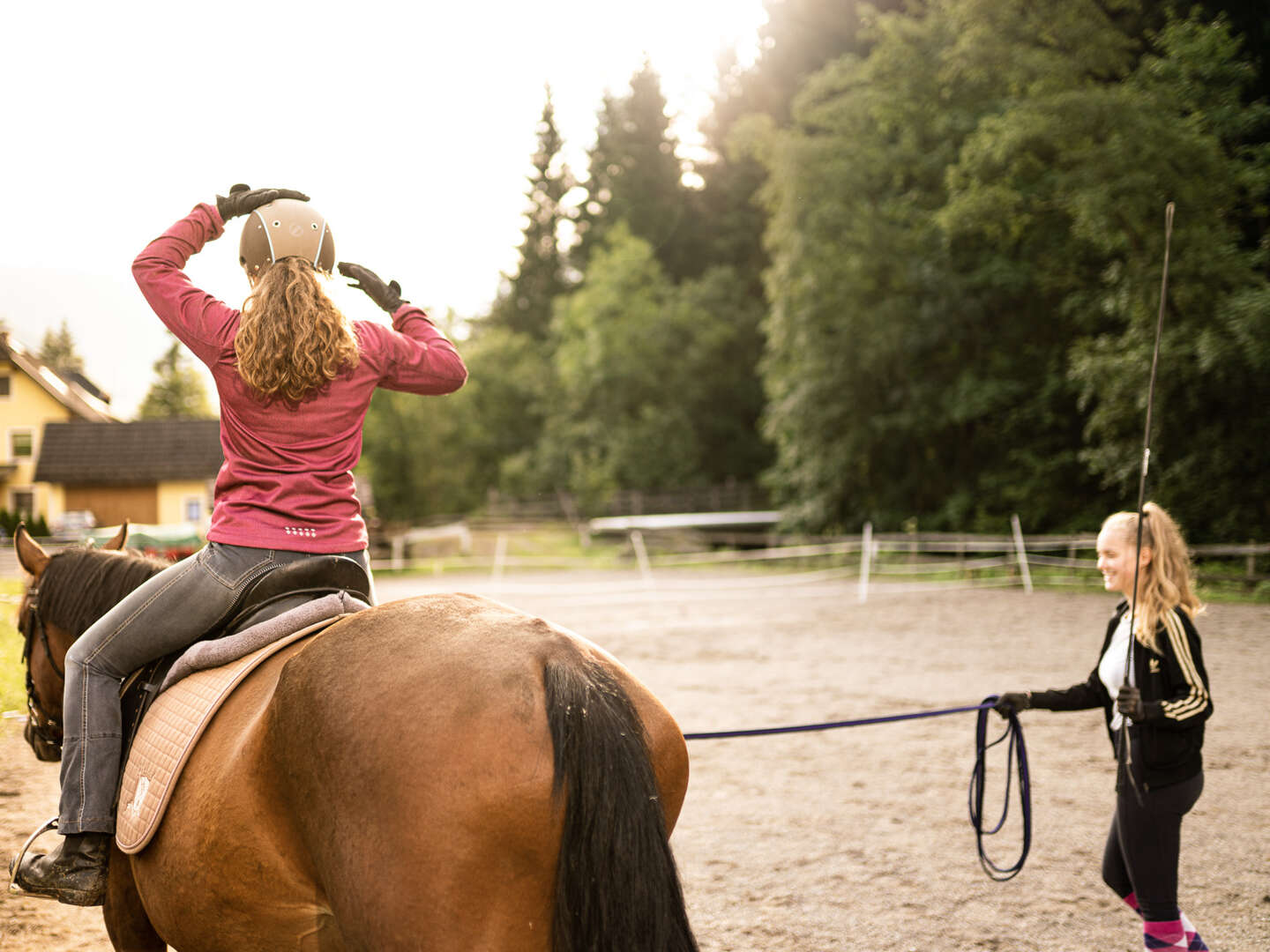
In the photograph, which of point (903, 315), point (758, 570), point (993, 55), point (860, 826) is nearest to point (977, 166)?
point (993, 55)

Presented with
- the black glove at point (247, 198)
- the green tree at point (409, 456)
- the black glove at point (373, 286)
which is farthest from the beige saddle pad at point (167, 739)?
the green tree at point (409, 456)

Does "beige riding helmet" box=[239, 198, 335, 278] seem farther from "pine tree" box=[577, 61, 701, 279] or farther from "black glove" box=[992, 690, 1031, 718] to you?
"pine tree" box=[577, 61, 701, 279]

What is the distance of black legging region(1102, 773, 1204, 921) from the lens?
2977mm

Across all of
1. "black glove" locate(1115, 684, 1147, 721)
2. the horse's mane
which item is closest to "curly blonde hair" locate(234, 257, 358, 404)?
the horse's mane

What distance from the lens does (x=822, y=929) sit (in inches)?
157

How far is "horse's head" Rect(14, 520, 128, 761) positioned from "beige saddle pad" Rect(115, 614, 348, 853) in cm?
98

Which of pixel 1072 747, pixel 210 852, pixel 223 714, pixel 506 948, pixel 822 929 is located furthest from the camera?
pixel 1072 747

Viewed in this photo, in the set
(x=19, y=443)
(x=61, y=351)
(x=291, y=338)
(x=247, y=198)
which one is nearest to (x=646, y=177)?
(x=19, y=443)

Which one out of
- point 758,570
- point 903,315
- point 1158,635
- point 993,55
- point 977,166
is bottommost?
point 758,570

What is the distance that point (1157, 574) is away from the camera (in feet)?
10.4

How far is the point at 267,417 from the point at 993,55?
76.5ft

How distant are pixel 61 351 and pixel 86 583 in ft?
49.3

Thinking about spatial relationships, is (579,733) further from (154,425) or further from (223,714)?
(154,425)

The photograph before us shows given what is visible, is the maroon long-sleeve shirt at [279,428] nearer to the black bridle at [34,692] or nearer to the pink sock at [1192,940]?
the black bridle at [34,692]
